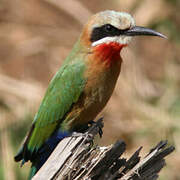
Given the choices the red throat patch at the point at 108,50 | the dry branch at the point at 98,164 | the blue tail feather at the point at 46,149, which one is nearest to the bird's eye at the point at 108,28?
the red throat patch at the point at 108,50

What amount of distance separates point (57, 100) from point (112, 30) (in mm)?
749

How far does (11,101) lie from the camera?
6.62 m

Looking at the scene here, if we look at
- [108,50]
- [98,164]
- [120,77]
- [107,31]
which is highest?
[120,77]

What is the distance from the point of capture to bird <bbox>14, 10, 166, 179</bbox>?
412 cm

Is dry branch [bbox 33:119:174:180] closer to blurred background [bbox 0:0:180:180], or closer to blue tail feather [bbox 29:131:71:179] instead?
blue tail feather [bbox 29:131:71:179]

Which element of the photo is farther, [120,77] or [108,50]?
[120,77]

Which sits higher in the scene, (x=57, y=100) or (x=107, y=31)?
(x=107, y=31)

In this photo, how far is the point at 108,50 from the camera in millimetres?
4160

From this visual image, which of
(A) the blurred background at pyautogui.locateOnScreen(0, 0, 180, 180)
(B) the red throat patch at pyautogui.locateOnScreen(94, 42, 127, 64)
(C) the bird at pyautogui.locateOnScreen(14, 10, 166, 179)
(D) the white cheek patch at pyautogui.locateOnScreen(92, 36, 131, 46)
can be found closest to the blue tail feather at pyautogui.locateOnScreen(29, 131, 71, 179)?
(C) the bird at pyautogui.locateOnScreen(14, 10, 166, 179)

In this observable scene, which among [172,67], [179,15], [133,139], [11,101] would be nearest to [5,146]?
[11,101]

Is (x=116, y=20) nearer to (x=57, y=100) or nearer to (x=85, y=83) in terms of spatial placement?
(x=85, y=83)

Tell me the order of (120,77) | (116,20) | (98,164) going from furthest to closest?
1. (120,77)
2. (116,20)
3. (98,164)

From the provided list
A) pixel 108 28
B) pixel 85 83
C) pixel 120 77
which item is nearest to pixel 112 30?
pixel 108 28

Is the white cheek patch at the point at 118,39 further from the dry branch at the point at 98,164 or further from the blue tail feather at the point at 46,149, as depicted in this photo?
the dry branch at the point at 98,164
